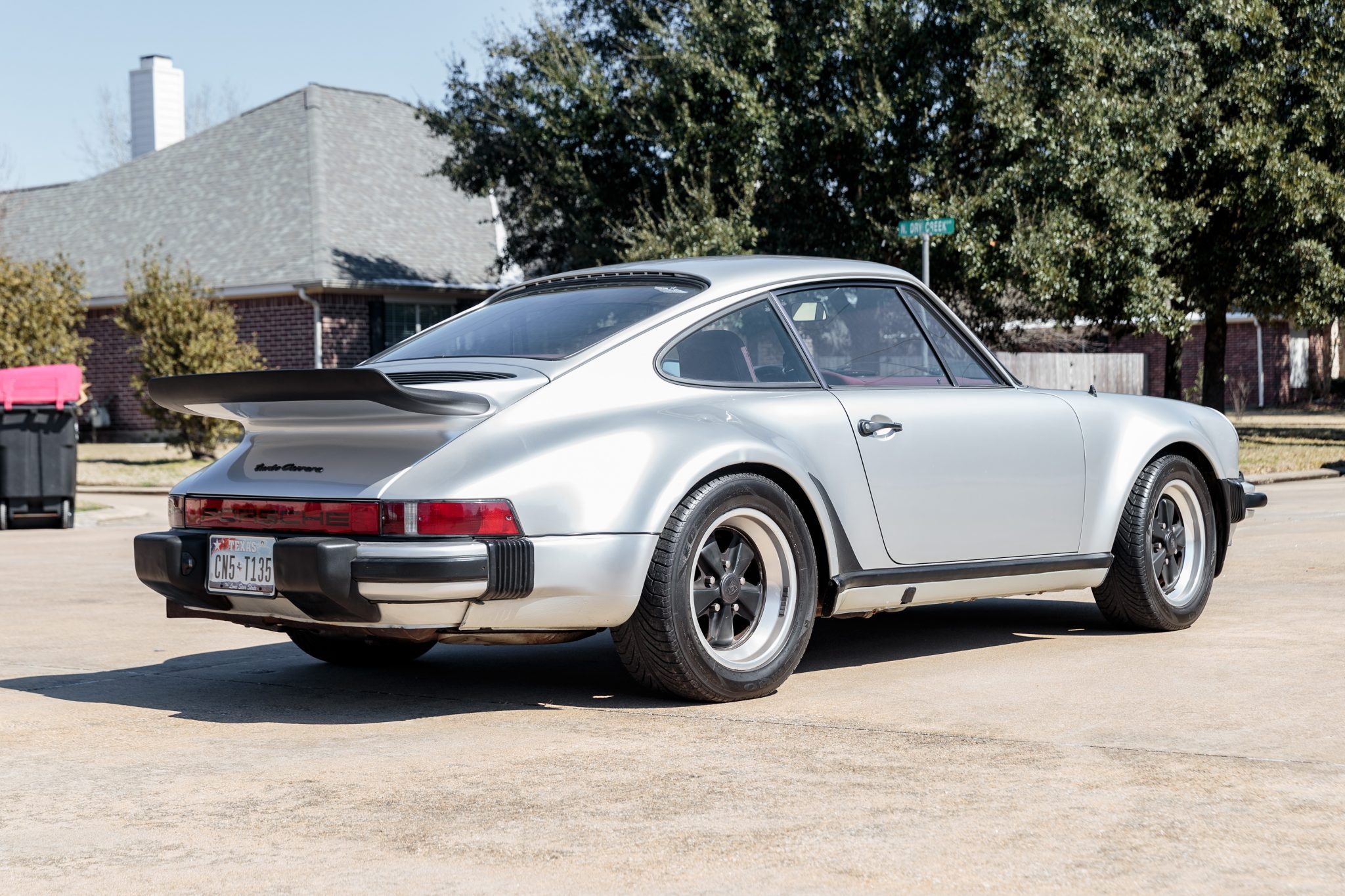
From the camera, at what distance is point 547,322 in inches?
240

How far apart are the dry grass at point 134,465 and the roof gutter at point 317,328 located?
9.43 ft

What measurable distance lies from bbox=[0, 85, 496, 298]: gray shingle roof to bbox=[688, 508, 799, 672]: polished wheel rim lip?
23.1 meters

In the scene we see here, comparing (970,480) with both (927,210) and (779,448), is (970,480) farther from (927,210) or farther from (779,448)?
(927,210)

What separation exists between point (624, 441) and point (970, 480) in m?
1.65

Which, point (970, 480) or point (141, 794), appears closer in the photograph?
point (141, 794)

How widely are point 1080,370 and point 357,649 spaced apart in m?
29.4

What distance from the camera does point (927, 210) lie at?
2256 cm

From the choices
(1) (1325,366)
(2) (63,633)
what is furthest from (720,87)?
(1) (1325,366)

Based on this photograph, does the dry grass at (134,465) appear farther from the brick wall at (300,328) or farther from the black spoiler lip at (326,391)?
the black spoiler lip at (326,391)

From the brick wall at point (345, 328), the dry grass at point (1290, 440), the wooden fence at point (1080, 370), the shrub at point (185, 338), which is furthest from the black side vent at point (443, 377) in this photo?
the wooden fence at point (1080, 370)

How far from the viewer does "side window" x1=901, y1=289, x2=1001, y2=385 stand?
264 inches

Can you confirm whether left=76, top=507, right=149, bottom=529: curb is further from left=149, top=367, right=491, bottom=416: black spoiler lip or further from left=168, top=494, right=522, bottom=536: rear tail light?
left=168, top=494, right=522, bottom=536: rear tail light

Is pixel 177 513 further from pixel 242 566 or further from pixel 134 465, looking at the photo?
pixel 134 465

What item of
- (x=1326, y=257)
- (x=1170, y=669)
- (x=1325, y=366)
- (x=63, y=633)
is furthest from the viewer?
(x=1325, y=366)
